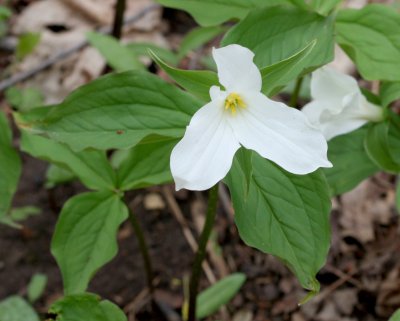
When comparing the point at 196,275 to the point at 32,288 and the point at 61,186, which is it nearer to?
the point at 32,288

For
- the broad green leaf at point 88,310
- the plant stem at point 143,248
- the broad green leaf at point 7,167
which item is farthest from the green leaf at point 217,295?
the broad green leaf at point 7,167

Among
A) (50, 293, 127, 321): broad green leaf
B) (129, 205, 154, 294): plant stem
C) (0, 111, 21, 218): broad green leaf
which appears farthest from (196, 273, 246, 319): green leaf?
(0, 111, 21, 218): broad green leaf

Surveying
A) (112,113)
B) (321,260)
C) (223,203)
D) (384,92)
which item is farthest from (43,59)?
(321,260)

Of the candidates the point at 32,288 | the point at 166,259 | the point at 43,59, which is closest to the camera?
the point at 32,288

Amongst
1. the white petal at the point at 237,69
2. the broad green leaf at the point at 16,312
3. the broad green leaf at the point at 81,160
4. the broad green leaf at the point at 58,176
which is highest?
the white petal at the point at 237,69

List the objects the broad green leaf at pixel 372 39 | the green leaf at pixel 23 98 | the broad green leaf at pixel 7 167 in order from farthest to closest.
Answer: the green leaf at pixel 23 98, the broad green leaf at pixel 7 167, the broad green leaf at pixel 372 39

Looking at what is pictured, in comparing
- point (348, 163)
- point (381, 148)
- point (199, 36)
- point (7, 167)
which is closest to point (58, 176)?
point (7, 167)

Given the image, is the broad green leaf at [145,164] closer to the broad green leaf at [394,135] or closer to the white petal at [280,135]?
the white petal at [280,135]

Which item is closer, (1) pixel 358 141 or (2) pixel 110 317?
(2) pixel 110 317
